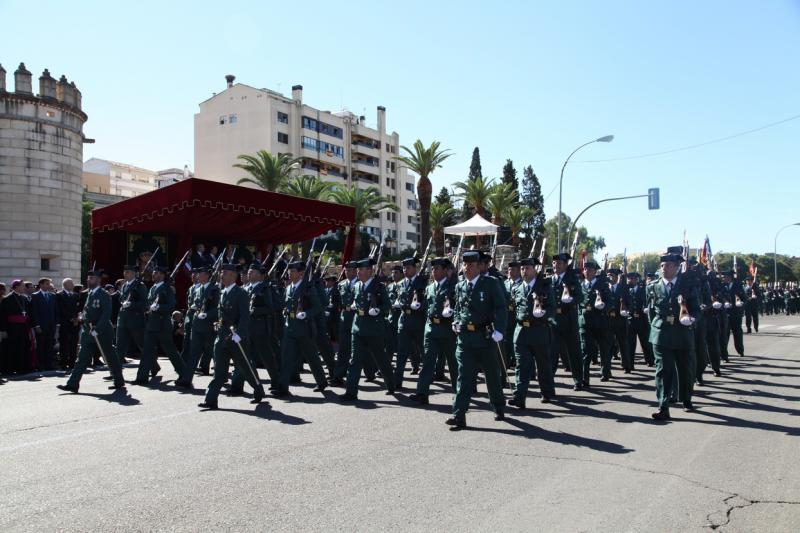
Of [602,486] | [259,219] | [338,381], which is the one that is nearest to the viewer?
[602,486]

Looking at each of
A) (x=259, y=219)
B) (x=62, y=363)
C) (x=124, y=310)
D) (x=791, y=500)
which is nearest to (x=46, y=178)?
(x=259, y=219)

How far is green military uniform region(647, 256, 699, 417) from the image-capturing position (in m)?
7.82

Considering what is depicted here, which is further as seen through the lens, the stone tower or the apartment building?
the apartment building

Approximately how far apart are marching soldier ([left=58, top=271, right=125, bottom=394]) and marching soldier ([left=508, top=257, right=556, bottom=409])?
6040 millimetres

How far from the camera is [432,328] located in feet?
27.3

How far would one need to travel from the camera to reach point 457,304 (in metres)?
7.65

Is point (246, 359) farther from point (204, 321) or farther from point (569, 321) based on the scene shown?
point (569, 321)

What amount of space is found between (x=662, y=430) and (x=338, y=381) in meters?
5.11

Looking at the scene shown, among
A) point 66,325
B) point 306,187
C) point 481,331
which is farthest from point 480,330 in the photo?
point 306,187

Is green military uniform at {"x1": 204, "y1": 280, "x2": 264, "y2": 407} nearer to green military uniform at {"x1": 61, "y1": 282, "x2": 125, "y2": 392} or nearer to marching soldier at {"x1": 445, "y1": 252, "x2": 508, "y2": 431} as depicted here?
green military uniform at {"x1": 61, "y1": 282, "x2": 125, "y2": 392}

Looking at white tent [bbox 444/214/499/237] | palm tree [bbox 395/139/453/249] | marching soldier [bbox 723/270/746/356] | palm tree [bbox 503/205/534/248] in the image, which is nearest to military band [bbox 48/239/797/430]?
marching soldier [bbox 723/270/746/356]

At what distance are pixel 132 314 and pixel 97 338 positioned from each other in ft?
3.06

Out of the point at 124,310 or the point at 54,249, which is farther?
the point at 54,249

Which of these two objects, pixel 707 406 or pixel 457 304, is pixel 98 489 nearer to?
pixel 457 304
